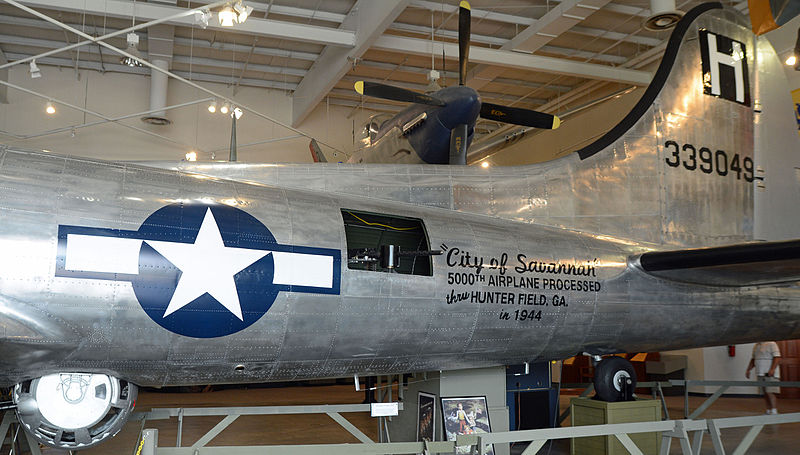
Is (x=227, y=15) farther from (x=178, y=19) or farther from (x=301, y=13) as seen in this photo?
(x=301, y=13)

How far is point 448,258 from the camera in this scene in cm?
663

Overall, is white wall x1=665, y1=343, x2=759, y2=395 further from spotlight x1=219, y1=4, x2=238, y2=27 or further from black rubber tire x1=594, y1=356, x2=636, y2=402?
spotlight x1=219, y1=4, x2=238, y2=27

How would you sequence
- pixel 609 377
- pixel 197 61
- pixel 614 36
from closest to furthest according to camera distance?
1. pixel 609 377
2. pixel 614 36
3. pixel 197 61

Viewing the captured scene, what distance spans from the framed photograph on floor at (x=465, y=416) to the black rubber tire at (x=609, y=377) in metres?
1.74

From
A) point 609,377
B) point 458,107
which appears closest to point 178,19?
point 458,107

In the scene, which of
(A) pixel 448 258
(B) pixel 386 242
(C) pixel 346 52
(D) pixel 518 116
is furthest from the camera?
(C) pixel 346 52

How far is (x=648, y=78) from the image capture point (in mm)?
17312

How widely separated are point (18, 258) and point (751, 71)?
10135mm

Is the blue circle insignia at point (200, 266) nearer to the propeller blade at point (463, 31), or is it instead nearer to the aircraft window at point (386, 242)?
the aircraft window at point (386, 242)

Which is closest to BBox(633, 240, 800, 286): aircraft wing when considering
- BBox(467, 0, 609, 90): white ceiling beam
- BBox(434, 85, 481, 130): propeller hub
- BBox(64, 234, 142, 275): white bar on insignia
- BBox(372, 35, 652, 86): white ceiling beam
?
BBox(434, 85, 481, 130): propeller hub

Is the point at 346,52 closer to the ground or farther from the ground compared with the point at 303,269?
farther from the ground

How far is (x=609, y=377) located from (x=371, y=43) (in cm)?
965

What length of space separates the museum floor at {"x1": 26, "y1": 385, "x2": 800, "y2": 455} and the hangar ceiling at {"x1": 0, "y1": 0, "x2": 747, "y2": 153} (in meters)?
7.74

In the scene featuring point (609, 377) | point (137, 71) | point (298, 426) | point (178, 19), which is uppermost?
point (137, 71)
